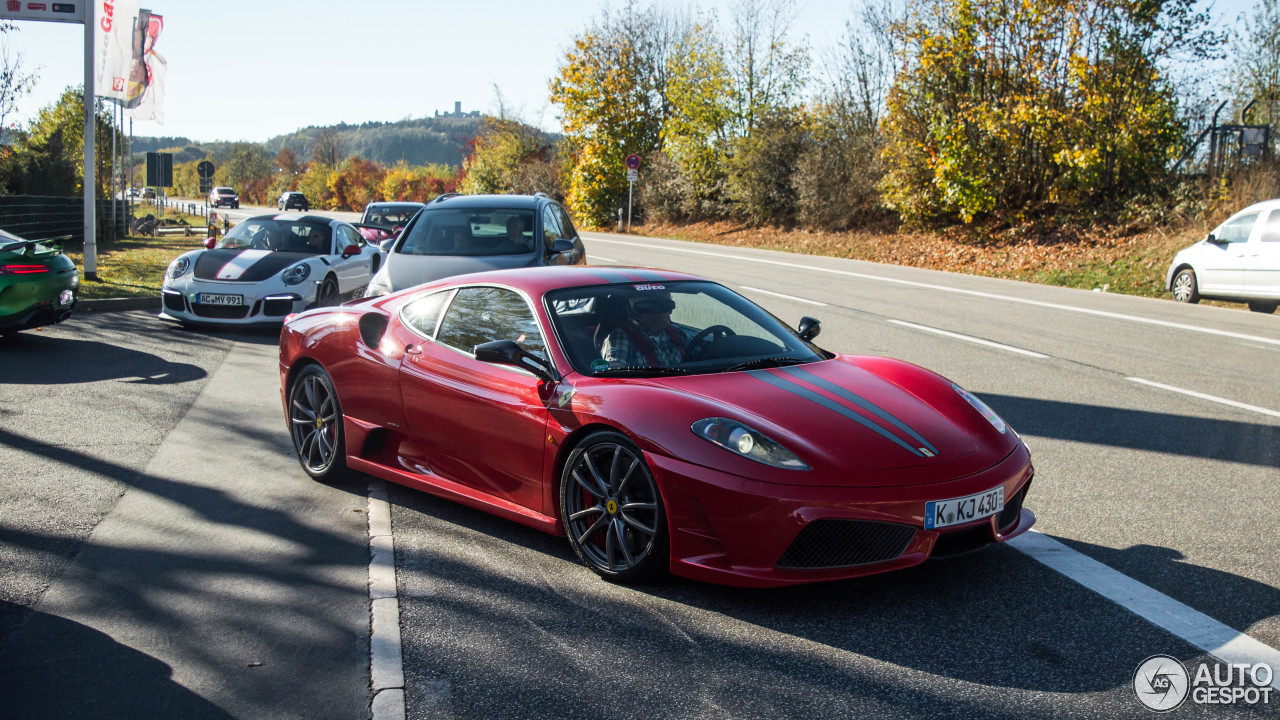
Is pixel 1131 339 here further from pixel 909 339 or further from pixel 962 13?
pixel 962 13

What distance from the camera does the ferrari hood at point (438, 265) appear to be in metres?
10.1

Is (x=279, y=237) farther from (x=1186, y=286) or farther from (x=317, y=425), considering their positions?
(x=1186, y=286)

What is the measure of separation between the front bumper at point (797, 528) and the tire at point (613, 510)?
6.2 inches

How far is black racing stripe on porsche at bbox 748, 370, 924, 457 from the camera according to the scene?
401 centimetres

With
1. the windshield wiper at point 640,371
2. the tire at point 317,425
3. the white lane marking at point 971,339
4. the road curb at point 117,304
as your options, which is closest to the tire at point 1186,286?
the white lane marking at point 971,339

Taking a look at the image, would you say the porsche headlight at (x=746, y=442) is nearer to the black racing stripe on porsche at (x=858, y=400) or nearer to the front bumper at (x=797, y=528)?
the front bumper at (x=797, y=528)

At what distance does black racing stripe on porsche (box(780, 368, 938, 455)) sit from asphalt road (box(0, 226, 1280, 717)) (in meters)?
0.61

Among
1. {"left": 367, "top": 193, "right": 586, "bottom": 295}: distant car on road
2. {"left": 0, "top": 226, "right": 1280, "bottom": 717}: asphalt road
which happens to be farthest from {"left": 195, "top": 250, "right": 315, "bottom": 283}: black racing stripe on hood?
{"left": 0, "top": 226, "right": 1280, "bottom": 717}: asphalt road

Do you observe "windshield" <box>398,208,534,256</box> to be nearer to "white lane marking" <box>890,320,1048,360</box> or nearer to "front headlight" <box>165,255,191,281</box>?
→ "front headlight" <box>165,255,191,281</box>

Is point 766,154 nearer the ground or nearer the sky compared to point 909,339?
nearer the sky

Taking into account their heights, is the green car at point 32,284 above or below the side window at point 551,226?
below

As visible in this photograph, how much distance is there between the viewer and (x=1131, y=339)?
11.7 m

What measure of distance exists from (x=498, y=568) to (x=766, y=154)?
3151cm

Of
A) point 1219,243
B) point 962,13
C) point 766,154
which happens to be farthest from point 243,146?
point 1219,243
